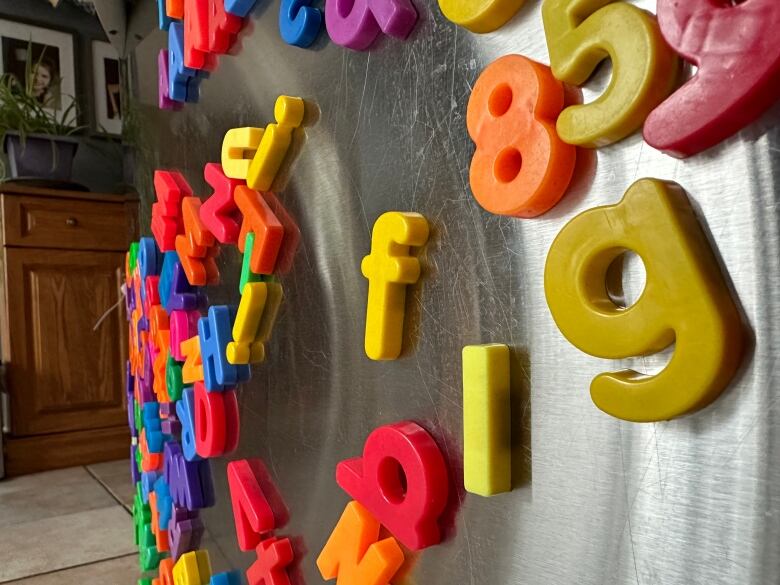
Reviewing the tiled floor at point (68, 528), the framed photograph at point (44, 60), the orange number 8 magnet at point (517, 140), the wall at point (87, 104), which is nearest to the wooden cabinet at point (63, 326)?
the tiled floor at point (68, 528)

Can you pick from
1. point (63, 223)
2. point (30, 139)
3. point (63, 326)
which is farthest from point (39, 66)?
point (63, 326)

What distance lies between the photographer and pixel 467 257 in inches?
13.4

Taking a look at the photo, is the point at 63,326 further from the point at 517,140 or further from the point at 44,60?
the point at 517,140

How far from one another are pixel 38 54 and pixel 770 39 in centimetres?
243

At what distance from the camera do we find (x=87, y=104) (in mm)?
2262

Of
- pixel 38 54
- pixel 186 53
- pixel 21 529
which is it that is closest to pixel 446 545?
pixel 186 53

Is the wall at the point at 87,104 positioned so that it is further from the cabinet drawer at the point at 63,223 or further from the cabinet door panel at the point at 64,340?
the cabinet door panel at the point at 64,340

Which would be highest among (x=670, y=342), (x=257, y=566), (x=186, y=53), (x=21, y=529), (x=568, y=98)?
(x=186, y=53)

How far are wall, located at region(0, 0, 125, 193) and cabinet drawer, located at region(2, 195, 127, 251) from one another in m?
0.32

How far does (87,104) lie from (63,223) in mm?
642

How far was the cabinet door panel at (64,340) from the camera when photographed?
1.77 metres

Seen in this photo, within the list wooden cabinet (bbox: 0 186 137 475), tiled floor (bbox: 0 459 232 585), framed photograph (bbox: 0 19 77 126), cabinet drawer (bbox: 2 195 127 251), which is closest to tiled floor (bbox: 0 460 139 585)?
tiled floor (bbox: 0 459 232 585)

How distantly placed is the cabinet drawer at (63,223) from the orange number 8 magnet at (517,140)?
5.82 ft

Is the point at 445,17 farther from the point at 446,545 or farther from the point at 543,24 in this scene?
the point at 446,545
